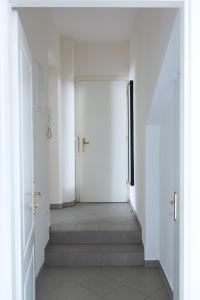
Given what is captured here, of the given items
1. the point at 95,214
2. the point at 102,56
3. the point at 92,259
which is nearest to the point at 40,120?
the point at 92,259

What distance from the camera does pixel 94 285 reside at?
10.5 feet

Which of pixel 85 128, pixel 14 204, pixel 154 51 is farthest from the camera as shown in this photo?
pixel 85 128

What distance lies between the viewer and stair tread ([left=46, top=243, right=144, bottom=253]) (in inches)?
146

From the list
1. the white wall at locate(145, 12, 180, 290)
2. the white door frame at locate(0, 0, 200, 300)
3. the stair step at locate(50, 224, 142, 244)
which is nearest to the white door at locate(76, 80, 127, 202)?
the stair step at locate(50, 224, 142, 244)

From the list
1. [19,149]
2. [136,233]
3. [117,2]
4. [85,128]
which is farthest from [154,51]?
[85,128]

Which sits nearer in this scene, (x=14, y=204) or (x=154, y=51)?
(x=14, y=204)

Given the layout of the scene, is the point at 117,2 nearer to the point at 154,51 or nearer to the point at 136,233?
the point at 154,51

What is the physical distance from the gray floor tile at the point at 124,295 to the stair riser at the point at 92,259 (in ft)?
1.82

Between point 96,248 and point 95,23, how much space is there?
288 cm

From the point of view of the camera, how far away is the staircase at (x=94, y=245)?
367cm

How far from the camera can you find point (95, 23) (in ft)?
14.9

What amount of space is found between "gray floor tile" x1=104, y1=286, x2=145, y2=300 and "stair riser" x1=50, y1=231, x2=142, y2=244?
85cm

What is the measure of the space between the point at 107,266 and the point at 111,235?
0.39 metres

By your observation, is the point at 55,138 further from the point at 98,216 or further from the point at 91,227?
the point at 91,227
